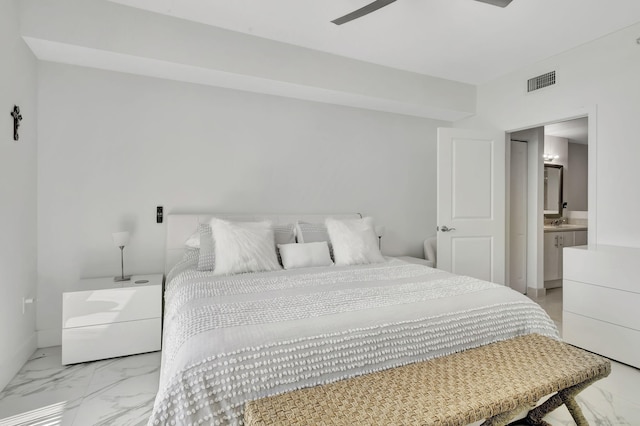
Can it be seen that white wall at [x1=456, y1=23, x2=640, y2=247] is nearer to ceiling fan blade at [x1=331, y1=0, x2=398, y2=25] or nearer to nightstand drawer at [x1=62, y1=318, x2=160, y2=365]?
ceiling fan blade at [x1=331, y1=0, x2=398, y2=25]

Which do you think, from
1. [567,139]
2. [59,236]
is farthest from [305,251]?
[567,139]

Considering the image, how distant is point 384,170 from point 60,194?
3121 millimetres

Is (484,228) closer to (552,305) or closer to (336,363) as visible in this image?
(552,305)

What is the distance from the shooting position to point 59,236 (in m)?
2.71

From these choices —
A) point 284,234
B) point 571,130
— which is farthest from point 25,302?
point 571,130

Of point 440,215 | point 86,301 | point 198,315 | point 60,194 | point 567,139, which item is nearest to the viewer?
point 198,315

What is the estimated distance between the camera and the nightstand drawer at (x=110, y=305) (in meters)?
2.35

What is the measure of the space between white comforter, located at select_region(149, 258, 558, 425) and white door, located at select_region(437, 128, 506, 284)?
1.43m

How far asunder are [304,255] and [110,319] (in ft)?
4.83

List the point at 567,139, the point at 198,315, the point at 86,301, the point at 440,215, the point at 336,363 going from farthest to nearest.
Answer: the point at 567,139, the point at 440,215, the point at 86,301, the point at 198,315, the point at 336,363

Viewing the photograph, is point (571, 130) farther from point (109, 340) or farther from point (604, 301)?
point (109, 340)

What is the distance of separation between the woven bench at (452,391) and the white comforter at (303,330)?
7 cm

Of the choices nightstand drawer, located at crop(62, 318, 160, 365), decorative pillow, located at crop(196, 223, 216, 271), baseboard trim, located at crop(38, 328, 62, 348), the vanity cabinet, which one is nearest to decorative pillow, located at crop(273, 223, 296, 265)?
decorative pillow, located at crop(196, 223, 216, 271)

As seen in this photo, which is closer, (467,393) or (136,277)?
(467,393)
